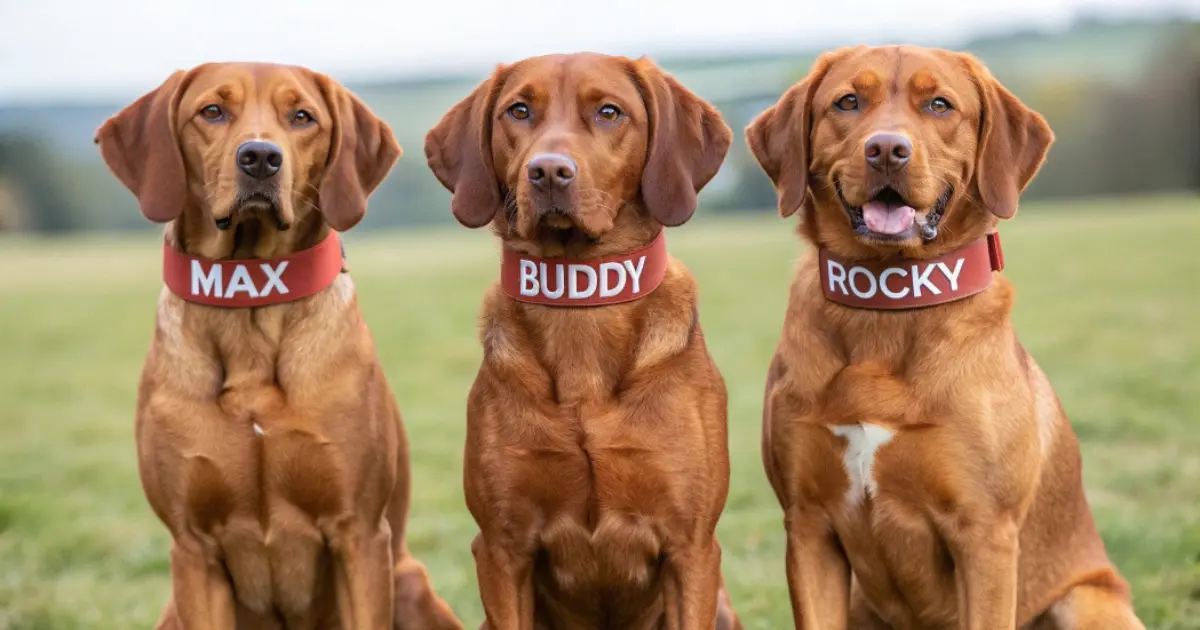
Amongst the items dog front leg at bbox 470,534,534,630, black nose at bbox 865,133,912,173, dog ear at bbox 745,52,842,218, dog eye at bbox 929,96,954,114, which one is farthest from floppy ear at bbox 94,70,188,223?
dog eye at bbox 929,96,954,114

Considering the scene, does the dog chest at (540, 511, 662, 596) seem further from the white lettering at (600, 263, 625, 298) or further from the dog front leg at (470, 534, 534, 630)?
the white lettering at (600, 263, 625, 298)

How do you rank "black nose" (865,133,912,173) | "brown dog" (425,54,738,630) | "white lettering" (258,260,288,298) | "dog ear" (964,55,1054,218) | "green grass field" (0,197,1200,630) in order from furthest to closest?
"green grass field" (0,197,1200,630), "white lettering" (258,260,288,298), "dog ear" (964,55,1054,218), "brown dog" (425,54,738,630), "black nose" (865,133,912,173)

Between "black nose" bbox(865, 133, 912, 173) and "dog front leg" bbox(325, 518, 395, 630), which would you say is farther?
"dog front leg" bbox(325, 518, 395, 630)

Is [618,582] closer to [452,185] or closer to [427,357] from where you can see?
[452,185]

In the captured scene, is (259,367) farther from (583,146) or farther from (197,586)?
(583,146)

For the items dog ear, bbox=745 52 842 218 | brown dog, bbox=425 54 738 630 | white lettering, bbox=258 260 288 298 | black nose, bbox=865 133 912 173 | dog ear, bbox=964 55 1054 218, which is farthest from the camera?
white lettering, bbox=258 260 288 298

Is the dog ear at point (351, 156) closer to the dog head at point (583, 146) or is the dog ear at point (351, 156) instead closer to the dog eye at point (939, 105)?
the dog head at point (583, 146)

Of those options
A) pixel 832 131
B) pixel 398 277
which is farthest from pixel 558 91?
pixel 398 277

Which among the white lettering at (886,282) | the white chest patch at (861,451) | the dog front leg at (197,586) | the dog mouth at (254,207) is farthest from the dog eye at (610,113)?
the dog front leg at (197,586)

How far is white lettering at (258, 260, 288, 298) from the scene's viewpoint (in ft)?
14.9

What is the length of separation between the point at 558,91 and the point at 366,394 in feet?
3.98

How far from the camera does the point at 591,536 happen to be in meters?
4.24

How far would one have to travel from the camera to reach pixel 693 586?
14.0 feet

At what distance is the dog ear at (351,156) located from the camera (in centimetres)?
457
